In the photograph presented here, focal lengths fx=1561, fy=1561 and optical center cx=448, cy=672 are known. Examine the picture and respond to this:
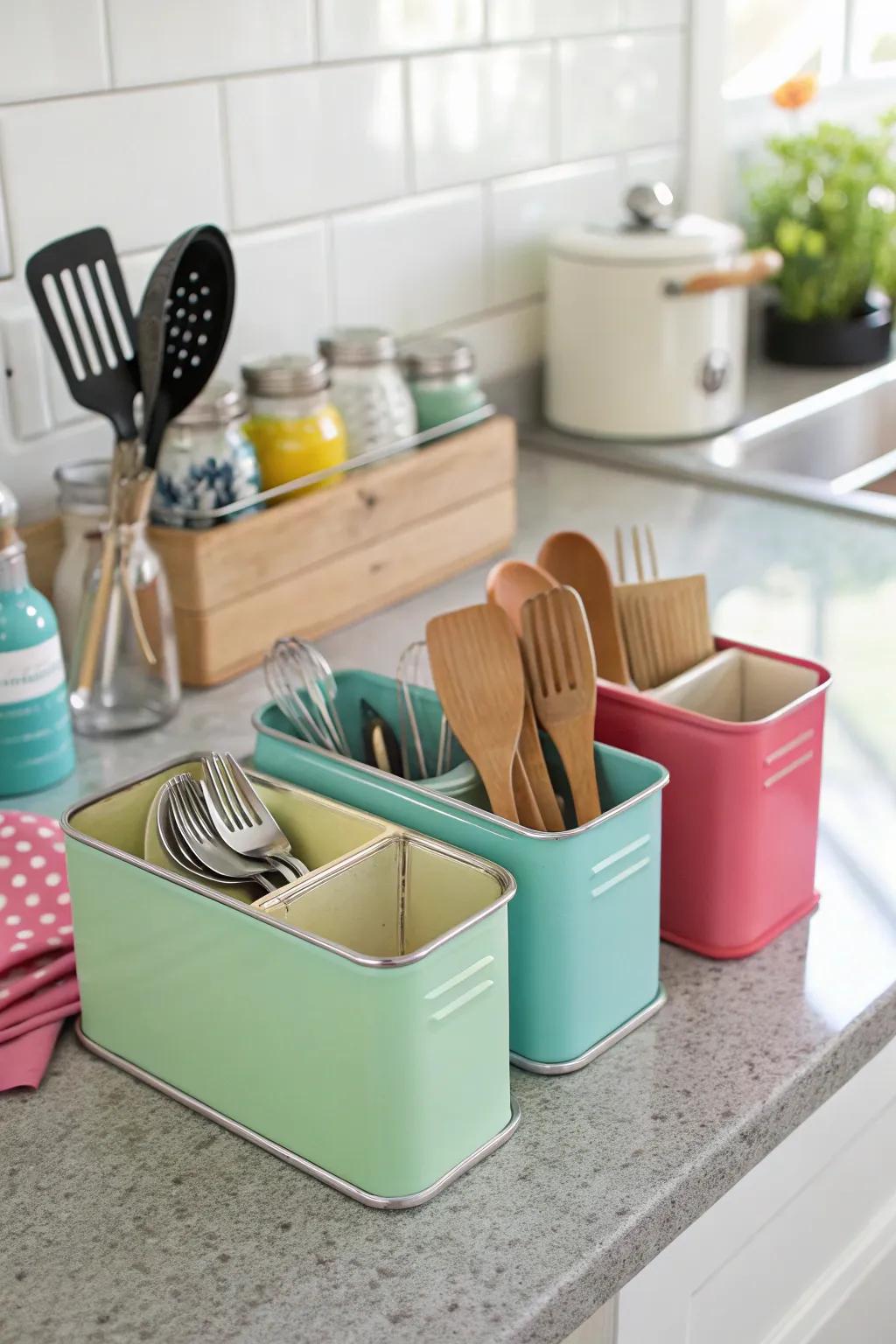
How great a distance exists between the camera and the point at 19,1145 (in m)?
0.69

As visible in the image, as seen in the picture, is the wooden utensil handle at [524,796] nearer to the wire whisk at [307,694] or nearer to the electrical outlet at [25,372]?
the wire whisk at [307,694]

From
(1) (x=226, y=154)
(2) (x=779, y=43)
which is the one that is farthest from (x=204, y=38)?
(2) (x=779, y=43)

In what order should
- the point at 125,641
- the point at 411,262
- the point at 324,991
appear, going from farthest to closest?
the point at 411,262, the point at 125,641, the point at 324,991

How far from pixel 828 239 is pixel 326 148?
0.76 meters

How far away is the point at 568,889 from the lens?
687mm

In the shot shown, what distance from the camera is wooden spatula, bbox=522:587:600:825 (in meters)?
0.75

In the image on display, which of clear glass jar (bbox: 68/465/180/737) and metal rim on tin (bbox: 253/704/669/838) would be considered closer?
→ metal rim on tin (bbox: 253/704/669/838)

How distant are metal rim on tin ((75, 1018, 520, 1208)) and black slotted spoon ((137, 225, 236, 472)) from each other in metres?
0.42

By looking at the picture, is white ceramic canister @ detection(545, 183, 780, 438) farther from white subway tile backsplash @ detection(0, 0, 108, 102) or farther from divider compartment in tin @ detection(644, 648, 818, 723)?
divider compartment in tin @ detection(644, 648, 818, 723)

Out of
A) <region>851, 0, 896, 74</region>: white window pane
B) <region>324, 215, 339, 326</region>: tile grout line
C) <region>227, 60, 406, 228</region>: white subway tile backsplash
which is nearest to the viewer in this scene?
<region>227, 60, 406, 228</region>: white subway tile backsplash

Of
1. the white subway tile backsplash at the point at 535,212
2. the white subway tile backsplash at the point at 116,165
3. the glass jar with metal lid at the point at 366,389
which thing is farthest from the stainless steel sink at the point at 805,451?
the white subway tile backsplash at the point at 116,165

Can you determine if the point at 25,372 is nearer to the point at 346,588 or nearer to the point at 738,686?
the point at 346,588

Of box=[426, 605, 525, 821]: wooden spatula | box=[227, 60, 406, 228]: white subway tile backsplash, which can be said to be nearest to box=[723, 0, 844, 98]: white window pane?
box=[227, 60, 406, 228]: white subway tile backsplash

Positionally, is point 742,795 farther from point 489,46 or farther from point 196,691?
point 489,46
